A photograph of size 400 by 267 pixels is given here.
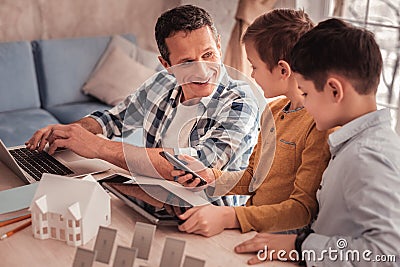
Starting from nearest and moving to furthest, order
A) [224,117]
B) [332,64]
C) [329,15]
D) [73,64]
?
[332,64], [224,117], [329,15], [73,64]

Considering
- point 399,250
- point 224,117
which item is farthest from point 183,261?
point 224,117

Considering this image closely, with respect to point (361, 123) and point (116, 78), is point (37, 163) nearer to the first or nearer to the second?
point (361, 123)

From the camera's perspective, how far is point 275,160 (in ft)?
4.91

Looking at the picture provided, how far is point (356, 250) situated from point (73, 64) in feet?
9.81

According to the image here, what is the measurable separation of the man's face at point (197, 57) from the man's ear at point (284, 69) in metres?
Result: 0.33

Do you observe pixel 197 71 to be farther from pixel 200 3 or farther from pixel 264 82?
pixel 200 3

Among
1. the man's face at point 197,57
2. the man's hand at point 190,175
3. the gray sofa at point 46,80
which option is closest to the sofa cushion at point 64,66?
the gray sofa at point 46,80

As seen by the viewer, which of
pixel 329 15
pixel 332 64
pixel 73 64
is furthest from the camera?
pixel 73 64

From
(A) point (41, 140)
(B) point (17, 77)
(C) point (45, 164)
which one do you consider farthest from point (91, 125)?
(B) point (17, 77)

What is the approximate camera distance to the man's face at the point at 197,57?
5.69 feet

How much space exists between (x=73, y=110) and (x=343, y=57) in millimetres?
2619

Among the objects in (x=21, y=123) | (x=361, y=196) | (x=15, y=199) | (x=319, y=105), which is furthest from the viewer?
(x=21, y=123)

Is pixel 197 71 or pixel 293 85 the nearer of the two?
pixel 293 85

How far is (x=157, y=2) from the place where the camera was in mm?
4258
